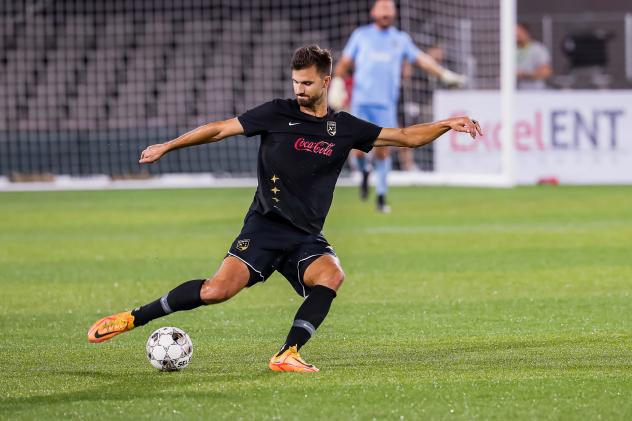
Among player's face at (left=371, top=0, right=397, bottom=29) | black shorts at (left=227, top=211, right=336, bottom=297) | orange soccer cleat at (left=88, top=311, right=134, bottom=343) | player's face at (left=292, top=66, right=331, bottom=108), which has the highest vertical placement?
player's face at (left=371, top=0, right=397, bottom=29)

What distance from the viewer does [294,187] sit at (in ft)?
24.0

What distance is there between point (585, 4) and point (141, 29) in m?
9.39

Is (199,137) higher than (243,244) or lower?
higher

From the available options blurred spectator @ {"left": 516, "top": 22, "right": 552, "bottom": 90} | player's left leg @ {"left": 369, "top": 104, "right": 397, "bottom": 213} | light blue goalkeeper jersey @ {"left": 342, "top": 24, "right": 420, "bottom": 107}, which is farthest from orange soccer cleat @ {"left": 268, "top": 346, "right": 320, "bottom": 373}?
blurred spectator @ {"left": 516, "top": 22, "right": 552, "bottom": 90}

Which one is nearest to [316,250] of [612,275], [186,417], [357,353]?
[357,353]

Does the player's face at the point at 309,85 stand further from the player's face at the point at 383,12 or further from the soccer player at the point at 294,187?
the player's face at the point at 383,12

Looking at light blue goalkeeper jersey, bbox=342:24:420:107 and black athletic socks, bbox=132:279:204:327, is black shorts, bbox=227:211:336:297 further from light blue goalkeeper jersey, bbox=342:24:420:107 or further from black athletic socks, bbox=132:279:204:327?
light blue goalkeeper jersey, bbox=342:24:420:107

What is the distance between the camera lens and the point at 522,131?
858 inches

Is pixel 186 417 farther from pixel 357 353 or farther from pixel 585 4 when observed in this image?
pixel 585 4

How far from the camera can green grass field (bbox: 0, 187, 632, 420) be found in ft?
19.9

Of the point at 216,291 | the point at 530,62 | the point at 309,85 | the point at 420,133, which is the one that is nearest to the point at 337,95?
the point at 530,62

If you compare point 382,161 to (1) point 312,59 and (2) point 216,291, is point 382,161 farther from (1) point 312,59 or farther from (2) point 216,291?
(2) point 216,291

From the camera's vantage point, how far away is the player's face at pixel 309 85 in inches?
280

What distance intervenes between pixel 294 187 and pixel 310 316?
0.77 metres
